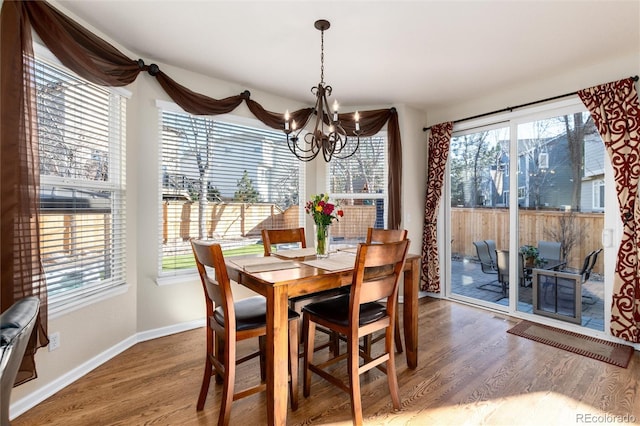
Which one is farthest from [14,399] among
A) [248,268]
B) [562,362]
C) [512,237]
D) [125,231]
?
[512,237]

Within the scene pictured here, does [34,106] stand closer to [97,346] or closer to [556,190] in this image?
[97,346]

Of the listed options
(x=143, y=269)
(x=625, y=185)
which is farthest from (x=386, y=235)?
(x=143, y=269)

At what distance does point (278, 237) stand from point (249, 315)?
3.30 ft

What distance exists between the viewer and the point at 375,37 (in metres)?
2.48

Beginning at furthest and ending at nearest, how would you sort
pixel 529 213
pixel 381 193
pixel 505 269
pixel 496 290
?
1. pixel 381 193
2. pixel 496 290
3. pixel 505 269
4. pixel 529 213

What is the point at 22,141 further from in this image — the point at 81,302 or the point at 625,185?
the point at 625,185

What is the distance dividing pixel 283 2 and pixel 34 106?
1.65 metres

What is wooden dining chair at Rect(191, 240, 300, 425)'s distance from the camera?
1.67m

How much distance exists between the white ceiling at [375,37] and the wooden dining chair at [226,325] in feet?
5.52

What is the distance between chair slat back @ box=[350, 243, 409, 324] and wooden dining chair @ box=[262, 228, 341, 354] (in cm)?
50

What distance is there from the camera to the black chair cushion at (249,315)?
5.95 ft

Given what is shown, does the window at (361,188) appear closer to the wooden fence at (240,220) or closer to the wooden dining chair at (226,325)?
the wooden fence at (240,220)

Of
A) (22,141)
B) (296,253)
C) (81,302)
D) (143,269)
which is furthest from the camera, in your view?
(143,269)

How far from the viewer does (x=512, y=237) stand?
358 centimetres
